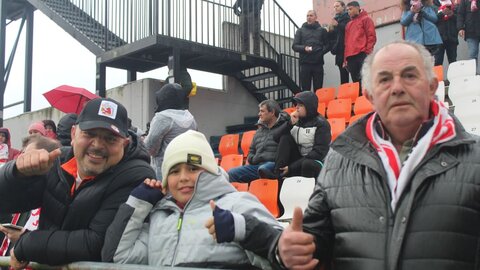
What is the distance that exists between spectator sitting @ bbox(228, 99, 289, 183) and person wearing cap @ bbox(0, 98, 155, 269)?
3.76 m

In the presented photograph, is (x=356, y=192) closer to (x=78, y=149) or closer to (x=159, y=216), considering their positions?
(x=159, y=216)

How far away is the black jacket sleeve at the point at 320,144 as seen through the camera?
5738mm

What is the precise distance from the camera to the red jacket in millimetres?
8766

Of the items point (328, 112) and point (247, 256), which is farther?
point (328, 112)

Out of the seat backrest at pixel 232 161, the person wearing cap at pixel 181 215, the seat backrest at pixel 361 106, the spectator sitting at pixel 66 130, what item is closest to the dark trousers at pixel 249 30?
the seat backrest at pixel 361 106

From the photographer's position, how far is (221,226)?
195 centimetres

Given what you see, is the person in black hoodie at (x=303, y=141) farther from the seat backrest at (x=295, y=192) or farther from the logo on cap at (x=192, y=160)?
the logo on cap at (x=192, y=160)

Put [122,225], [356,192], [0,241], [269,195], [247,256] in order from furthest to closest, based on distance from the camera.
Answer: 1. [269,195]
2. [0,241]
3. [122,225]
4. [247,256]
5. [356,192]

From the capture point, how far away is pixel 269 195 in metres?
6.14

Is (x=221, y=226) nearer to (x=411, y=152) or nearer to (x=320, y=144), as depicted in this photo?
(x=411, y=152)

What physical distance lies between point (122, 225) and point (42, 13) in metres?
11.4

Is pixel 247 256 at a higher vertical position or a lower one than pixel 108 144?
lower

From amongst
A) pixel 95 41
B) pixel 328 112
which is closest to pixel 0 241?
pixel 328 112

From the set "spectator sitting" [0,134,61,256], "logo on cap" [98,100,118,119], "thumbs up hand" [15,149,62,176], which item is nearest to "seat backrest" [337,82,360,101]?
"spectator sitting" [0,134,61,256]
